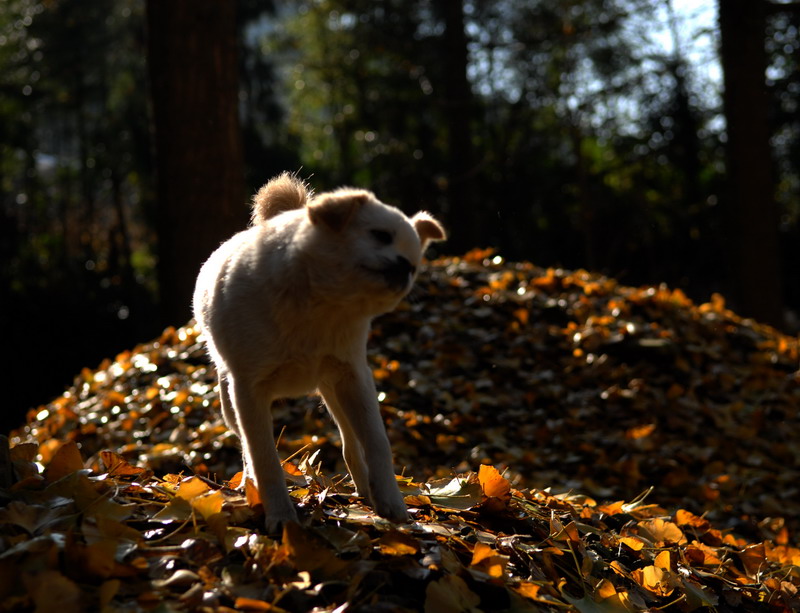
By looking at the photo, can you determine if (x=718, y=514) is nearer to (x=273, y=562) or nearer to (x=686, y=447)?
(x=686, y=447)

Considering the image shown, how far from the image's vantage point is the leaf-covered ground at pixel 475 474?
2.83m

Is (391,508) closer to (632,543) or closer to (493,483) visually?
(493,483)

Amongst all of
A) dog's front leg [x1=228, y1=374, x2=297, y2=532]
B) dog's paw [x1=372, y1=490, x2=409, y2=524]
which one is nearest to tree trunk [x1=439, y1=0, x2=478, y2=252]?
dog's paw [x1=372, y1=490, x2=409, y2=524]

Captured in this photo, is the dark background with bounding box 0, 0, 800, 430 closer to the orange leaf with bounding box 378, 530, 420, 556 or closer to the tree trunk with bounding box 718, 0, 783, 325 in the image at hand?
the tree trunk with bounding box 718, 0, 783, 325

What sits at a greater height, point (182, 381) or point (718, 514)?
point (182, 381)

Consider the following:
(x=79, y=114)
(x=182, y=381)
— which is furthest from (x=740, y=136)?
(x=79, y=114)

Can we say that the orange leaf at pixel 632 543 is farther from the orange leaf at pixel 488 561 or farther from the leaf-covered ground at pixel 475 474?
the orange leaf at pixel 488 561

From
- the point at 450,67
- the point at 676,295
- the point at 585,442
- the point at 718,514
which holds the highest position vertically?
the point at 450,67

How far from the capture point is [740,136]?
→ 35.8ft

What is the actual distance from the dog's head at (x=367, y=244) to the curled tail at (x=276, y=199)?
0.74m

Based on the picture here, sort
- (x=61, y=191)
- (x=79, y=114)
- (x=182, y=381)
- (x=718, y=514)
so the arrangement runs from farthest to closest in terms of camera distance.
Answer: (x=61, y=191), (x=79, y=114), (x=182, y=381), (x=718, y=514)

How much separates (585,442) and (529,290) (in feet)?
7.08

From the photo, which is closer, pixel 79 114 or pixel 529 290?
pixel 529 290

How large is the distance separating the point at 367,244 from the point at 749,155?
Result: 9233 millimetres
